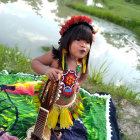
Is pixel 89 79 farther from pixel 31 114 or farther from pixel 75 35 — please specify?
pixel 75 35

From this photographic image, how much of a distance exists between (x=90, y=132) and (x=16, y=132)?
2.27ft

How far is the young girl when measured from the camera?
3.62ft

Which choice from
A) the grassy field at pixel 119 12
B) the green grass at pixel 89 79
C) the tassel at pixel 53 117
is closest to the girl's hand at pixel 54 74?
the tassel at pixel 53 117

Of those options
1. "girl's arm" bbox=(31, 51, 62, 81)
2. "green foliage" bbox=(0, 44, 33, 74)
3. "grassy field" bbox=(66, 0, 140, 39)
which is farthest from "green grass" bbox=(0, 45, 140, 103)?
"grassy field" bbox=(66, 0, 140, 39)

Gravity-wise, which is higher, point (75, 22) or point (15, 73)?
point (75, 22)

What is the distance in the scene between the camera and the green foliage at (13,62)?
232 cm

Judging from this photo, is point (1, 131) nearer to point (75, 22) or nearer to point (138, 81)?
point (75, 22)

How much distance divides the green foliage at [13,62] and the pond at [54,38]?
0.34 metres

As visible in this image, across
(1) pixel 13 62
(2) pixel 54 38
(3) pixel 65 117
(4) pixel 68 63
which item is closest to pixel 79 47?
(4) pixel 68 63

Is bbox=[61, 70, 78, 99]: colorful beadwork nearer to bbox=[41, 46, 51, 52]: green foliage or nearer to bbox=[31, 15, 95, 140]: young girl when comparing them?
bbox=[31, 15, 95, 140]: young girl

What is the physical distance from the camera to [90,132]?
5.66ft

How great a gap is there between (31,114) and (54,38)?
2.10 metres

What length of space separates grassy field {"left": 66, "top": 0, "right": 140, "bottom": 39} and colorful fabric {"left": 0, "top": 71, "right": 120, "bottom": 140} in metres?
2.76

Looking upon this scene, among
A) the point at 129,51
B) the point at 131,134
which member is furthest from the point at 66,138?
the point at 129,51
